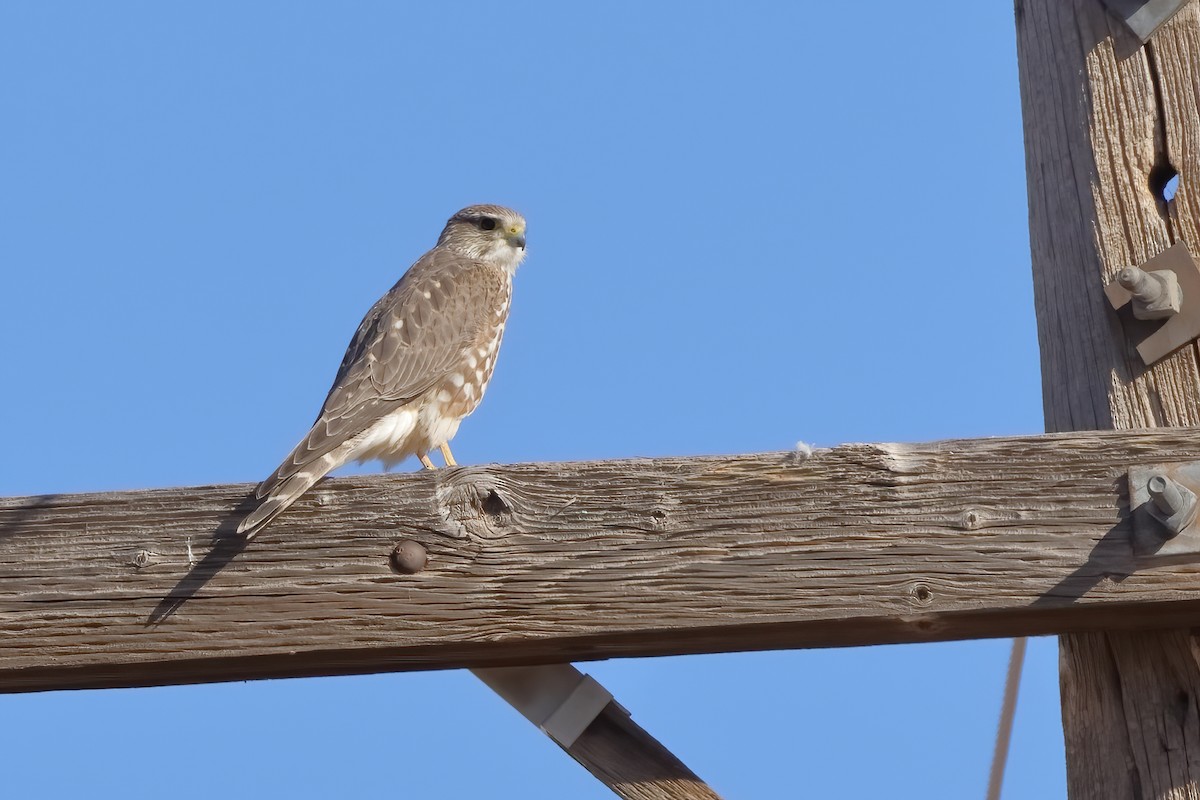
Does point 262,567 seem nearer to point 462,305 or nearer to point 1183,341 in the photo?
point 1183,341

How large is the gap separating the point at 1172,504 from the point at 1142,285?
0.48m

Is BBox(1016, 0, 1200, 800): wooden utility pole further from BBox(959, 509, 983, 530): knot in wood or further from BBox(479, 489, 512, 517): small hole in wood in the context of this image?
BBox(479, 489, 512, 517): small hole in wood

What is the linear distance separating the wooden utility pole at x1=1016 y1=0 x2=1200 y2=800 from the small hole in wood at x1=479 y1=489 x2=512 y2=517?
969 millimetres

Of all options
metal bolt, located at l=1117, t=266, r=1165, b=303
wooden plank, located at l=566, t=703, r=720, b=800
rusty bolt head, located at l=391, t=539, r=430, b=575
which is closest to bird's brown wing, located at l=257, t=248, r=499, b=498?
rusty bolt head, located at l=391, t=539, r=430, b=575

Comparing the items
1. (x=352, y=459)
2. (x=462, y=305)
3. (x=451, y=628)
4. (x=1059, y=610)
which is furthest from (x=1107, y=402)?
(x=462, y=305)

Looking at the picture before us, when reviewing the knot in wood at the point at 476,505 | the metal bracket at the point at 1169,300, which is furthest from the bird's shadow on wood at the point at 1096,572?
the knot in wood at the point at 476,505

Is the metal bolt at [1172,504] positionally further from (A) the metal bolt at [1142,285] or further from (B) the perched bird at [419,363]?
(B) the perched bird at [419,363]

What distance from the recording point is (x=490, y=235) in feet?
20.6

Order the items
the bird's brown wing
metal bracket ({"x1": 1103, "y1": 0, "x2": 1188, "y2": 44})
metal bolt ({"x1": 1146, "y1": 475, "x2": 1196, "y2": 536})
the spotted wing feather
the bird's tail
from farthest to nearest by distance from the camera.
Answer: the bird's brown wing
the spotted wing feather
metal bracket ({"x1": 1103, "y1": 0, "x2": 1188, "y2": 44})
the bird's tail
metal bolt ({"x1": 1146, "y1": 475, "x2": 1196, "y2": 536})

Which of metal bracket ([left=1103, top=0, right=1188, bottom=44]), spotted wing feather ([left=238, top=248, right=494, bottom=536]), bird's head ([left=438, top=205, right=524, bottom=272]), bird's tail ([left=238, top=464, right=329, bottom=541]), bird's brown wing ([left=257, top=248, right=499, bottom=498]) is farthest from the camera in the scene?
bird's head ([left=438, top=205, right=524, bottom=272])

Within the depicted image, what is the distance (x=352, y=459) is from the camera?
4.35 metres

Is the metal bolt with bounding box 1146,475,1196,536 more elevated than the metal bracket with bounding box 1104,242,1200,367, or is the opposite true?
the metal bracket with bounding box 1104,242,1200,367

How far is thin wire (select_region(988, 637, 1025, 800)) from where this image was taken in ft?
8.88

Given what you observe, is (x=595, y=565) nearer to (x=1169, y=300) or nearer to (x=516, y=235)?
(x=1169, y=300)
